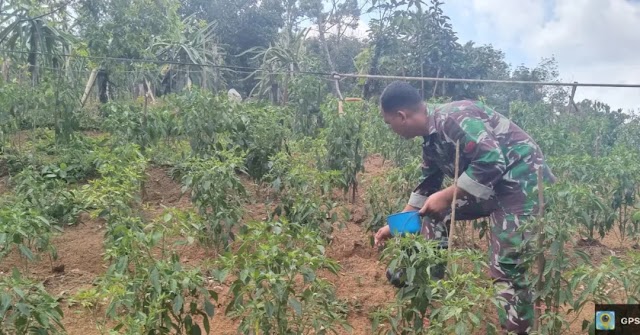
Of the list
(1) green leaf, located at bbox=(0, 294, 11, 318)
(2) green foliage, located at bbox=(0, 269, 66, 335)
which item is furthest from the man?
(1) green leaf, located at bbox=(0, 294, 11, 318)

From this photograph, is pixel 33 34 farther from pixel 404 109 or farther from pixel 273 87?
pixel 404 109

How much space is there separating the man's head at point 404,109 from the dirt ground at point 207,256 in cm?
103

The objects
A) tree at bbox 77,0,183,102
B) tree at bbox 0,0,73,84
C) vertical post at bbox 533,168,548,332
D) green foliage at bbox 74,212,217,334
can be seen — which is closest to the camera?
green foliage at bbox 74,212,217,334

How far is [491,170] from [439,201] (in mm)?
295

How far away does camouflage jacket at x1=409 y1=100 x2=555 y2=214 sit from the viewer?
2830mm

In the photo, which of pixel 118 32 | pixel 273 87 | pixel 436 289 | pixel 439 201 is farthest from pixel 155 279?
pixel 273 87

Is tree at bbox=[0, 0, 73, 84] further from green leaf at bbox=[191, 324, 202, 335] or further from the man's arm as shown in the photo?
green leaf at bbox=[191, 324, 202, 335]

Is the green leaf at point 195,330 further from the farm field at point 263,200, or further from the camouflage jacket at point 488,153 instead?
the camouflage jacket at point 488,153

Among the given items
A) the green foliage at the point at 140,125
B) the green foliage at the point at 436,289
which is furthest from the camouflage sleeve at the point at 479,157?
the green foliage at the point at 140,125

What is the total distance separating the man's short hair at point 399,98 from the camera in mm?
3004

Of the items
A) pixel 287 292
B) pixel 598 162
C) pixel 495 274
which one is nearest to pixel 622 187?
pixel 598 162

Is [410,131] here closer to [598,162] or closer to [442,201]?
[442,201]

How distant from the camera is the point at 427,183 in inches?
139

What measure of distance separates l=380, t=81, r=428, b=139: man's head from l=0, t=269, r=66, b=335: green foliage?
1792 millimetres
